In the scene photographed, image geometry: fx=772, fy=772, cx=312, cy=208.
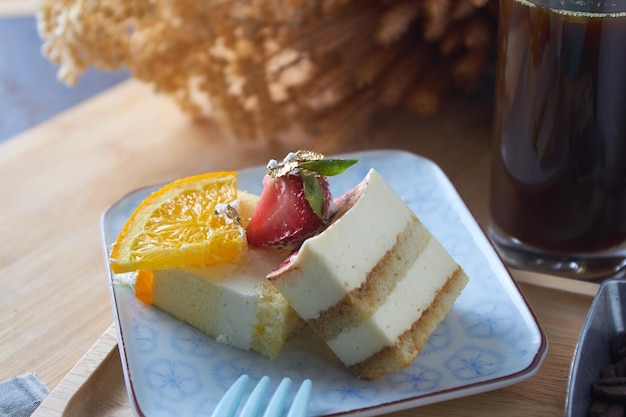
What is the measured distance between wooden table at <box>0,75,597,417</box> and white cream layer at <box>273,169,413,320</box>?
0.67 ft

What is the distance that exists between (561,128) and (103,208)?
0.98 meters

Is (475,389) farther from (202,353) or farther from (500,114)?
(500,114)

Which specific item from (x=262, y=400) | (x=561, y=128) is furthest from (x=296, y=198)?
(x=561, y=128)

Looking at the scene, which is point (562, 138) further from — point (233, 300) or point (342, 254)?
point (233, 300)

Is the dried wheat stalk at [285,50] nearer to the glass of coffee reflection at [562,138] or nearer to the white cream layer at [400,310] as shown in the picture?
the glass of coffee reflection at [562,138]

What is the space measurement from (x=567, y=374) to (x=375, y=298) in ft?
1.05

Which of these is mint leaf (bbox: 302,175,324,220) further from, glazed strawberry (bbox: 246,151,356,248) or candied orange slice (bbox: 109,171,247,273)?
candied orange slice (bbox: 109,171,247,273)

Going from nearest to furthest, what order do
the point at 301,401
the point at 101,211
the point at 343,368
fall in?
1. the point at 301,401
2. the point at 343,368
3. the point at 101,211

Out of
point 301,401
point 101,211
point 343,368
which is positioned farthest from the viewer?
point 101,211

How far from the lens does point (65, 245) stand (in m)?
1.57

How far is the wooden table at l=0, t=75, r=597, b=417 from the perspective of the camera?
1.15m

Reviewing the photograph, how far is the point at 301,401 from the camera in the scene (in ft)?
3.29

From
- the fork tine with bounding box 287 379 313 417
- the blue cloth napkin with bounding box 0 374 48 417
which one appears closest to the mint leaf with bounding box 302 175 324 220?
the fork tine with bounding box 287 379 313 417

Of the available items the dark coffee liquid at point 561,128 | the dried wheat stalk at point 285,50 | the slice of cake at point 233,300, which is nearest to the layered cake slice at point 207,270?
the slice of cake at point 233,300
